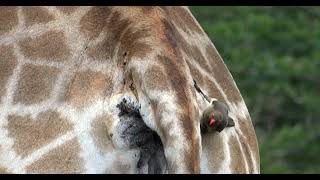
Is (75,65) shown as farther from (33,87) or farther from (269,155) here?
(269,155)

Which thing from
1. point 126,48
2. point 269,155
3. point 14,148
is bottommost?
point 269,155

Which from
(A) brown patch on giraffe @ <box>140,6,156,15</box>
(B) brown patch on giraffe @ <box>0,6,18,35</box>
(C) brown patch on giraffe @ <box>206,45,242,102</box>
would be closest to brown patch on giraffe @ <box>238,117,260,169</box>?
(C) brown patch on giraffe @ <box>206,45,242,102</box>

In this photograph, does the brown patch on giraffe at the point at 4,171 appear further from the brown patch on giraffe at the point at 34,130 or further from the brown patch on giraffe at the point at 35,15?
the brown patch on giraffe at the point at 35,15

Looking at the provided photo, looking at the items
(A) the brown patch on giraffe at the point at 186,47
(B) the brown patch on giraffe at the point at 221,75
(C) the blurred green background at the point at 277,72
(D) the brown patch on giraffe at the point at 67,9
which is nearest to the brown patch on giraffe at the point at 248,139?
(B) the brown patch on giraffe at the point at 221,75

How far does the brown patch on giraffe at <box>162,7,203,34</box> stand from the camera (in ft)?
9.38

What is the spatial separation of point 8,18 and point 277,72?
4214 millimetres

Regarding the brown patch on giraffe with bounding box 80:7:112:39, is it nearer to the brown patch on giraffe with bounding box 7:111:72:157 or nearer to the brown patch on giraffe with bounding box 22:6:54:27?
the brown patch on giraffe with bounding box 22:6:54:27

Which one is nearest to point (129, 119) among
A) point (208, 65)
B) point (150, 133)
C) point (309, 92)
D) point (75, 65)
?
point (150, 133)

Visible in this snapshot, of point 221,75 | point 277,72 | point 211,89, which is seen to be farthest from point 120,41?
point 277,72

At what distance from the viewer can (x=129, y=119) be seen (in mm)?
2469

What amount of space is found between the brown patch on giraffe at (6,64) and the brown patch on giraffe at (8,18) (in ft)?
0.20

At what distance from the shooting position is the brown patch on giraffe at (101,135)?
249 centimetres

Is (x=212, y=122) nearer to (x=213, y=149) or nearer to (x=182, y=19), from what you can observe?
(x=213, y=149)

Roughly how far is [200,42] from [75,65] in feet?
1.60
